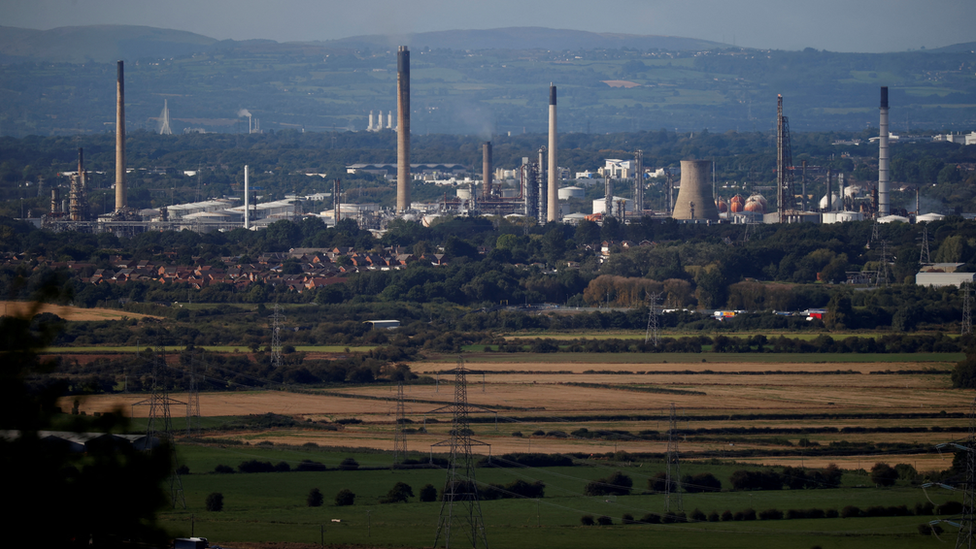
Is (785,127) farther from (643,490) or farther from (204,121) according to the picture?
(204,121)

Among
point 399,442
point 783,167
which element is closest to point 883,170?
point 783,167

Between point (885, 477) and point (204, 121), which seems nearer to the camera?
point (885, 477)

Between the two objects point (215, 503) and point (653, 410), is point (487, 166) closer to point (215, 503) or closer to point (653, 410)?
point (653, 410)

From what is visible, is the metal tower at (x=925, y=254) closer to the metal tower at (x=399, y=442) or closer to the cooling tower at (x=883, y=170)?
the cooling tower at (x=883, y=170)

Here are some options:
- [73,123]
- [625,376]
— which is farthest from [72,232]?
[73,123]

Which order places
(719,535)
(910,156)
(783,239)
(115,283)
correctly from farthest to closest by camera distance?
(910,156) < (783,239) < (115,283) < (719,535)

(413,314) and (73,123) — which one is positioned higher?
(73,123)

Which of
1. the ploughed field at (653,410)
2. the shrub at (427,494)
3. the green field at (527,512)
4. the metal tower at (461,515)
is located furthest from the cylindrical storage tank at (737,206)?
the shrub at (427,494)

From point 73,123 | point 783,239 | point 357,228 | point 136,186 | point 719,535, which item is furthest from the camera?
point 73,123
